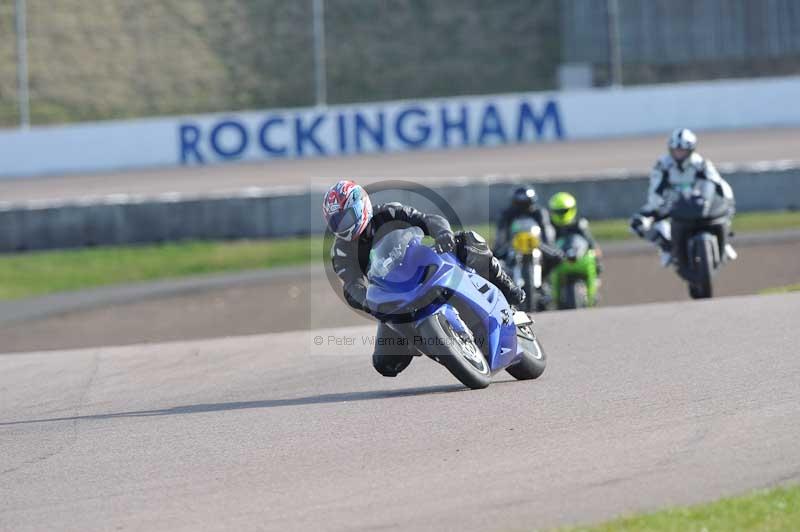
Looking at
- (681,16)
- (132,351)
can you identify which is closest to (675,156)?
(132,351)

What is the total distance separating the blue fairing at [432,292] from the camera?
741cm

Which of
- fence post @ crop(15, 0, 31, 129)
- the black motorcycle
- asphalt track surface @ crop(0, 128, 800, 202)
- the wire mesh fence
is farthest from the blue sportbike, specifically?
the wire mesh fence

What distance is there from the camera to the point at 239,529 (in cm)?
531

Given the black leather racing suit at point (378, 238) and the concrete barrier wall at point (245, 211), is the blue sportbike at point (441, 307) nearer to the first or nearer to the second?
the black leather racing suit at point (378, 238)

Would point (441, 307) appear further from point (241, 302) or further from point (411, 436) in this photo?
point (241, 302)

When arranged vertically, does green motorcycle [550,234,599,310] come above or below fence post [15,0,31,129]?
below

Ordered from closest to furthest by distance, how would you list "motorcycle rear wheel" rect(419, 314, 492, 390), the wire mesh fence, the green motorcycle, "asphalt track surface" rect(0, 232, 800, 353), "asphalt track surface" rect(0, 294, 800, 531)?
"asphalt track surface" rect(0, 294, 800, 531) < "motorcycle rear wheel" rect(419, 314, 492, 390) < the green motorcycle < "asphalt track surface" rect(0, 232, 800, 353) < the wire mesh fence

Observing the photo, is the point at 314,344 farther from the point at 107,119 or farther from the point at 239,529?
the point at 107,119

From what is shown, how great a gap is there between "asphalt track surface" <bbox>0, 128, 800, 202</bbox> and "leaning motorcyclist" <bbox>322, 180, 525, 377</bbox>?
1620 centimetres

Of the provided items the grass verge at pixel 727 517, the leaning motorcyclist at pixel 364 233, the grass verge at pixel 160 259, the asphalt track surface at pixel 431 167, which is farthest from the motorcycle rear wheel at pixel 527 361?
the asphalt track surface at pixel 431 167

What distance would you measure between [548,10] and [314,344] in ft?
91.4

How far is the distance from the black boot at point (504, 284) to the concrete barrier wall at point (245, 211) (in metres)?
12.5

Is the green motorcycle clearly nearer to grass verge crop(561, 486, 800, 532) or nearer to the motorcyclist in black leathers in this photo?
the motorcyclist in black leathers

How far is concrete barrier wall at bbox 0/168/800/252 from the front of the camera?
68.1 ft
